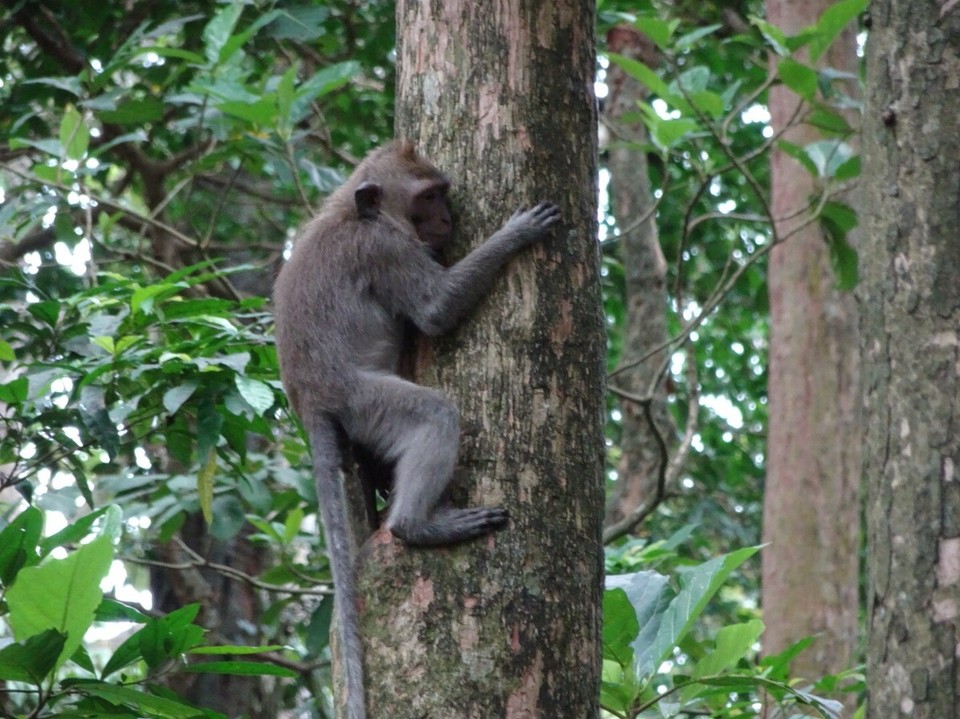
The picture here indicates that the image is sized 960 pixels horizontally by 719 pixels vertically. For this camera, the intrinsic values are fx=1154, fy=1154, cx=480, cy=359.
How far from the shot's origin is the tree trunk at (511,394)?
9.38 feet

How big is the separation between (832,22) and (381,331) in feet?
9.15

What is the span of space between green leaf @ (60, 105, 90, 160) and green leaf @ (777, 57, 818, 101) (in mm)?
3293

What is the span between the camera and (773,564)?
7844 millimetres

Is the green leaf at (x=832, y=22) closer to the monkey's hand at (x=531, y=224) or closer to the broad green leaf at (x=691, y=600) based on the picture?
the monkey's hand at (x=531, y=224)

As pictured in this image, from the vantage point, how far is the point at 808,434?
26.3 ft

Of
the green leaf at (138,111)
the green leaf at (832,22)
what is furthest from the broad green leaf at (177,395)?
the green leaf at (832,22)

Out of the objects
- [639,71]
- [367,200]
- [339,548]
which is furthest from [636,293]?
[339,548]

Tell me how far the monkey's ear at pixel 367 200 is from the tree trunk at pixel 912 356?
1.95 metres

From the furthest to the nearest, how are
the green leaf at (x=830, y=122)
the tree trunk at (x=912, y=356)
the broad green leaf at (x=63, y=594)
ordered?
the green leaf at (x=830, y=122), the tree trunk at (x=912, y=356), the broad green leaf at (x=63, y=594)

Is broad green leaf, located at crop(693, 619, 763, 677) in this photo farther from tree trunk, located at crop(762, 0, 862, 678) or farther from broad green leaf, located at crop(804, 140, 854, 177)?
tree trunk, located at crop(762, 0, 862, 678)

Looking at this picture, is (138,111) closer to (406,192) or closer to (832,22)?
(406,192)

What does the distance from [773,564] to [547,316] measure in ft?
17.2

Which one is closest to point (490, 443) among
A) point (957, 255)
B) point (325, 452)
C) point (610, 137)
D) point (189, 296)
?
point (325, 452)

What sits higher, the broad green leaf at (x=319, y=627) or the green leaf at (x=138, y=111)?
the green leaf at (x=138, y=111)
